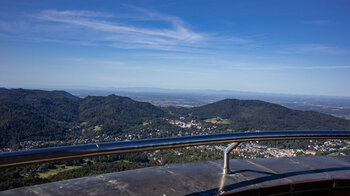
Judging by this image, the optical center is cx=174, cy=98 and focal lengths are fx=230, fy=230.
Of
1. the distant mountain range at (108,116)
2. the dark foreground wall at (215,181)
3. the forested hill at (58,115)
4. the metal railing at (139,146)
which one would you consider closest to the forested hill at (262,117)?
the distant mountain range at (108,116)

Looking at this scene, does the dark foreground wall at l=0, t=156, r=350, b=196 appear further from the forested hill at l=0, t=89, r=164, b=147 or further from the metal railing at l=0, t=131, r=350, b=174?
the forested hill at l=0, t=89, r=164, b=147

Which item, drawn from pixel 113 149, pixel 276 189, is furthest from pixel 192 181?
pixel 113 149

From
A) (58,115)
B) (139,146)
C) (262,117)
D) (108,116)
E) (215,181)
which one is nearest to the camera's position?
(139,146)

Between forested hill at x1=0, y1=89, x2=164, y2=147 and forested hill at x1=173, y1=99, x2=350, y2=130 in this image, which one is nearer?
forested hill at x1=173, y1=99, x2=350, y2=130

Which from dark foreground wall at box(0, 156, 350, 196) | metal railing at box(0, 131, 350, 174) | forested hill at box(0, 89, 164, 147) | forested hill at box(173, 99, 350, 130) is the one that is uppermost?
metal railing at box(0, 131, 350, 174)

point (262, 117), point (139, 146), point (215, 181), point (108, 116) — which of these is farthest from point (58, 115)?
point (139, 146)

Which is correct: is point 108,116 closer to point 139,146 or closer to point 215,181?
point 215,181

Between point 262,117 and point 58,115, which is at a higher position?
point 262,117

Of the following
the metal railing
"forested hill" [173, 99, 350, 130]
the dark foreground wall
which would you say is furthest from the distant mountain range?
the metal railing
